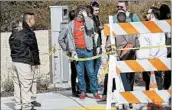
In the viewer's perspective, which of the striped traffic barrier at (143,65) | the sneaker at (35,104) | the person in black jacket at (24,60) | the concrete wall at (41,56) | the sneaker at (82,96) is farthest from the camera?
the concrete wall at (41,56)

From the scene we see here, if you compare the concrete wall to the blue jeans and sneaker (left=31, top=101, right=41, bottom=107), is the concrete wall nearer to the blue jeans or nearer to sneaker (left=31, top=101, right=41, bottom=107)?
the blue jeans

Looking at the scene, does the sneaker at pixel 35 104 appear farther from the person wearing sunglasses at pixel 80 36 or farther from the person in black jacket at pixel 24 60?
the person wearing sunglasses at pixel 80 36

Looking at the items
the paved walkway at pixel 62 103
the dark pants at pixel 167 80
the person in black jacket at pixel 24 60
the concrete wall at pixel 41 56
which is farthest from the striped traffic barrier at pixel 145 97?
the concrete wall at pixel 41 56

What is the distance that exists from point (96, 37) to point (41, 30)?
12.6 ft

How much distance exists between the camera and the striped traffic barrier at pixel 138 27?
7.87m

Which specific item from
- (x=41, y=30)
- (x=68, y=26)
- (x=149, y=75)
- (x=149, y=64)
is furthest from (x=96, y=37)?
(x=41, y=30)

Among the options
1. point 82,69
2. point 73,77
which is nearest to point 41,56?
point 73,77

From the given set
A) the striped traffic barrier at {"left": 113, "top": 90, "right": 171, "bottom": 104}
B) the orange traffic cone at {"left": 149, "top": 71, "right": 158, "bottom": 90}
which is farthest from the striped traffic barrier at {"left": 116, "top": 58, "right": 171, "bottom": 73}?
the orange traffic cone at {"left": 149, "top": 71, "right": 158, "bottom": 90}

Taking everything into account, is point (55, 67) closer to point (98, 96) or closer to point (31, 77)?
point (98, 96)

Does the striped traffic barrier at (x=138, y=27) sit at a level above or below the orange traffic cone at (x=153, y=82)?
above

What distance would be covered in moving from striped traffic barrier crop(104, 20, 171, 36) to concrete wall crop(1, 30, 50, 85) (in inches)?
151

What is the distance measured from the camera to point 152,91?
806 centimetres

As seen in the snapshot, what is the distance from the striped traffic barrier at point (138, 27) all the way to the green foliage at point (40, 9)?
21.3 feet

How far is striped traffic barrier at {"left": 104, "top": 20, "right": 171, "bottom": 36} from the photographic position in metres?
7.87
